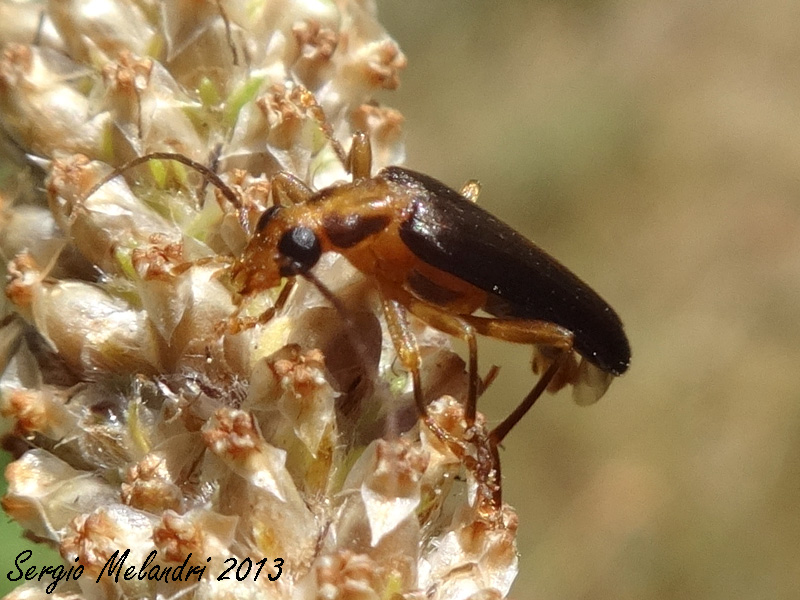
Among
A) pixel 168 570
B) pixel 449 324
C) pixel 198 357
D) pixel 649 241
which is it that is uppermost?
pixel 449 324

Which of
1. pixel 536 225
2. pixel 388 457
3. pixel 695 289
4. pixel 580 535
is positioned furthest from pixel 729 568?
pixel 388 457

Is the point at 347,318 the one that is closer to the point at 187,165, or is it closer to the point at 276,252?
the point at 276,252

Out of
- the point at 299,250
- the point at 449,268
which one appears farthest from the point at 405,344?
the point at 449,268

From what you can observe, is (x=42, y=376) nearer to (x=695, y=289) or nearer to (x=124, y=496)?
(x=124, y=496)

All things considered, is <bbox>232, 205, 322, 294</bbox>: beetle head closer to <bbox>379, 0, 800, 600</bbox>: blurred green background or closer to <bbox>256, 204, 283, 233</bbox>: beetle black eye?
<bbox>256, 204, 283, 233</bbox>: beetle black eye

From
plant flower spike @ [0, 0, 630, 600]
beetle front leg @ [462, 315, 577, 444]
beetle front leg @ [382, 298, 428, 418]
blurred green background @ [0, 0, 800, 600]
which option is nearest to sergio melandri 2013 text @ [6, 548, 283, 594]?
plant flower spike @ [0, 0, 630, 600]
